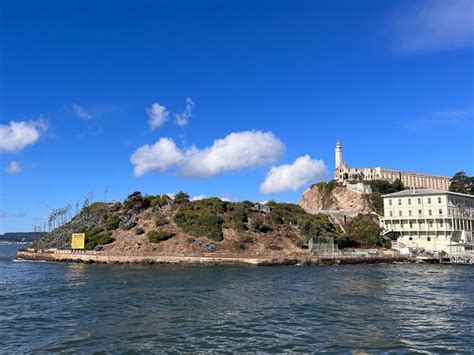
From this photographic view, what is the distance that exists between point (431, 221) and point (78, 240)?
72400mm

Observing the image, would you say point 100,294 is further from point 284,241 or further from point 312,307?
point 284,241

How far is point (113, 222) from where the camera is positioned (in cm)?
9600

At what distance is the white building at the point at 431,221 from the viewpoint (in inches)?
3551

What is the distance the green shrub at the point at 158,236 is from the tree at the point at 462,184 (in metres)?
88.6

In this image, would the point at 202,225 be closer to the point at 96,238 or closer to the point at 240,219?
the point at 240,219

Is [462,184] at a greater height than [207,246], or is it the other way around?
[462,184]

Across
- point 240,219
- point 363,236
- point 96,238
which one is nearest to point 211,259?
point 240,219

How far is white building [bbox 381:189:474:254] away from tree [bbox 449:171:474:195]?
116 ft

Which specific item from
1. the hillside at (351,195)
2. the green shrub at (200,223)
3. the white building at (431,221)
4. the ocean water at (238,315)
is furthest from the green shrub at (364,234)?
the ocean water at (238,315)

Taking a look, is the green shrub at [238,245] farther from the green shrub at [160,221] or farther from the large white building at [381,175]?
the large white building at [381,175]

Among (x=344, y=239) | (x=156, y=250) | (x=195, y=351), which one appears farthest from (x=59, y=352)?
(x=344, y=239)

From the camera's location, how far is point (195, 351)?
2058 centimetres

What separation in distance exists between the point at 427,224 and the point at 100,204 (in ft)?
246

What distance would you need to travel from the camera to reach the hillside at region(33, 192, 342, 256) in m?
84.4
